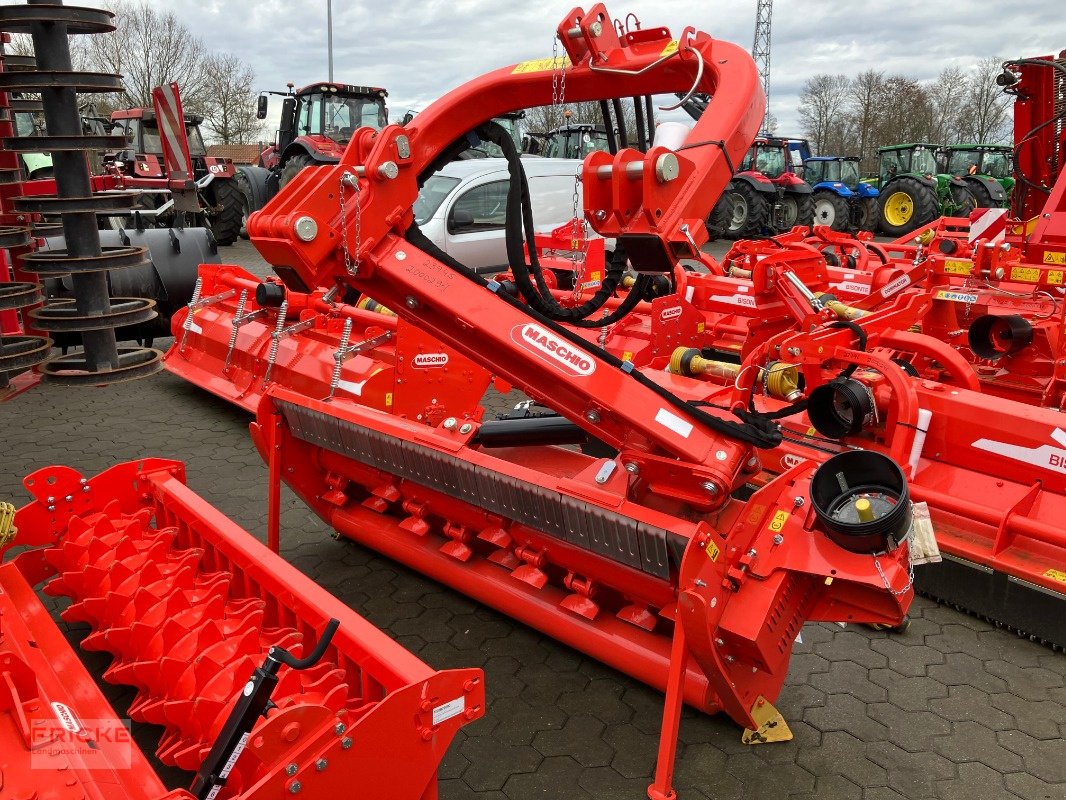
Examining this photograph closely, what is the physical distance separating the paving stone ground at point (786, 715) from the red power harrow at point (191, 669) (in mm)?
500

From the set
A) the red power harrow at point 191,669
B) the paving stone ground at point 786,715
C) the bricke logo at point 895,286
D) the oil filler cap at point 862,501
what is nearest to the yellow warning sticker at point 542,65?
A: the oil filler cap at point 862,501

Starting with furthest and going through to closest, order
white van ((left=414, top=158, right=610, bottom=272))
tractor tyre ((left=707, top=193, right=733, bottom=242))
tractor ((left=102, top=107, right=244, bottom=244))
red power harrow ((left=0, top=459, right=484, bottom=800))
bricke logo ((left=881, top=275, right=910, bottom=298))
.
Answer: tractor tyre ((left=707, top=193, right=733, bottom=242)), tractor ((left=102, top=107, right=244, bottom=244)), white van ((left=414, top=158, right=610, bottom=272)), bricke logo ((left=881, top=275, right=910, bottom=298)), red power harrow ((left=0, top=459, right=484, bottom=800))

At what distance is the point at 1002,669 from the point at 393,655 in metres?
2.55

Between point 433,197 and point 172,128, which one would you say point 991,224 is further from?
point 172,128

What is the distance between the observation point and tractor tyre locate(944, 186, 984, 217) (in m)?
17.7

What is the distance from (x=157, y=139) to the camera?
50.5ft

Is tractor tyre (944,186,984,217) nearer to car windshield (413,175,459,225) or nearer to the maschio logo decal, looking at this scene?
car windshield (413,175,459,225)

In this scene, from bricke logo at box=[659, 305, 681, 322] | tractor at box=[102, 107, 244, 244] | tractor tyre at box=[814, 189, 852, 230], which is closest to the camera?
bricke logo at box=[659, 305, 681, 322]

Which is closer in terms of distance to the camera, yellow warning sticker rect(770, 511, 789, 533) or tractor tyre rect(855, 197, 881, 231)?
yellow warning sticker rect(770, 511, 789, 533)

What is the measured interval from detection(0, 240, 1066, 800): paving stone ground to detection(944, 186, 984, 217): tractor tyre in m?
16.8

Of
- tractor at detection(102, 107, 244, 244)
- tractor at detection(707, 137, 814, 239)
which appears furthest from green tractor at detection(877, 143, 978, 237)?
tractor at detection(102, 107, 244, 244)

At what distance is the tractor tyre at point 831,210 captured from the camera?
1823 cm

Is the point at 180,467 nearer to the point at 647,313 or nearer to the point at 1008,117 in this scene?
the point at 647,313

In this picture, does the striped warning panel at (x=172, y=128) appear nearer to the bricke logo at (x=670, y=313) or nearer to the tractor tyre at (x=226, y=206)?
the tractor tyre at (x=226, y=206)
